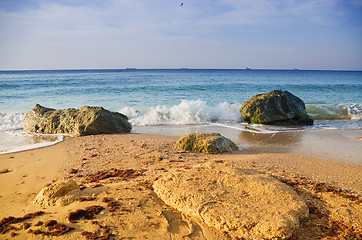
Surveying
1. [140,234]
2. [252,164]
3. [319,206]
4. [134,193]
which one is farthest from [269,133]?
[140,234]

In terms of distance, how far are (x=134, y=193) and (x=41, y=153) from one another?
3919 millimetres

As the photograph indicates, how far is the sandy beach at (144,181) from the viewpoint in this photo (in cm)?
290

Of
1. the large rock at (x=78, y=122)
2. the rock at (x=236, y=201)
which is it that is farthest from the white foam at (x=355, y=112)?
the rock at (x=236, y=201)

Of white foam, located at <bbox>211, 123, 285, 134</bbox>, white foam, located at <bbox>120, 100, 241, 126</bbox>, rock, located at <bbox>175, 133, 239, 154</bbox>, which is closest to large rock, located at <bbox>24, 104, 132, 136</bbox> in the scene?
white foam, located at <bbox>120, 100, 241, 126</bbox>

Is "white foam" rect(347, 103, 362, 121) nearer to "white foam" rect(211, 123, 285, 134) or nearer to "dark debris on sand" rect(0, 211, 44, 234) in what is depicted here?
"white foam" rect(211, 123, 285, 134)

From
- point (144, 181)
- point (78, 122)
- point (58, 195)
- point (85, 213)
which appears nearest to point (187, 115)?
point (78, 122)

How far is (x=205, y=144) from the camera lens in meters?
6.12

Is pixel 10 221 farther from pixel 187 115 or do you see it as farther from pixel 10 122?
pixel 187 115

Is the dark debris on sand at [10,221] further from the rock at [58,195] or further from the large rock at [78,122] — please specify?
the large rock at [78,122]

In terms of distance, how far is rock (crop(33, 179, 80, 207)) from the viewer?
3442mm

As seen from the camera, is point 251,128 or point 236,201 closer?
point 236,201

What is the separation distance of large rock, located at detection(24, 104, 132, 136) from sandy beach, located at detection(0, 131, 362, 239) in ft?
1.85

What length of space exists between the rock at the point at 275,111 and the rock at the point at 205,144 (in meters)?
4.71

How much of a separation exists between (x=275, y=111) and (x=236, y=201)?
8292mm
